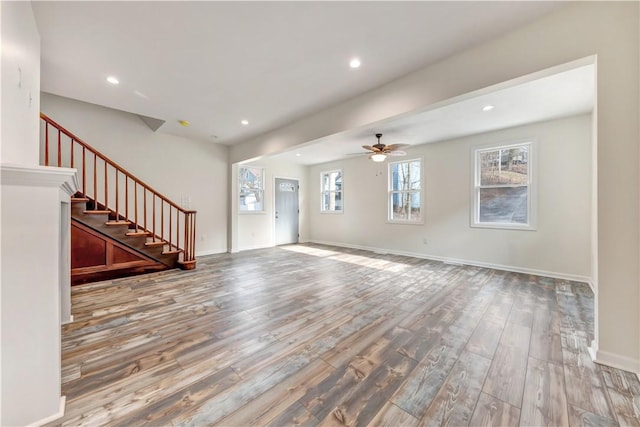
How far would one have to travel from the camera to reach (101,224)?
375 cm

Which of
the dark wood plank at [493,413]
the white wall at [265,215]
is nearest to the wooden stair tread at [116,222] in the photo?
the white wall at [265,215]

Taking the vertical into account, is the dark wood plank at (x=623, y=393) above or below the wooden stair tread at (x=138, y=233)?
below

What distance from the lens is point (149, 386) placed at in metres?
1.52

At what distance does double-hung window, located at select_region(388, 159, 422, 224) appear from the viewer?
560 centimetres

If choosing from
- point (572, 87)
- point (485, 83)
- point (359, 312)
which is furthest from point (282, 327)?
point (572, 87)

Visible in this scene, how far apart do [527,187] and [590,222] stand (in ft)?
3.08

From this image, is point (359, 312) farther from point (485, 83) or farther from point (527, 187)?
point (527, 187)

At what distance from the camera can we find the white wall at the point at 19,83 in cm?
147

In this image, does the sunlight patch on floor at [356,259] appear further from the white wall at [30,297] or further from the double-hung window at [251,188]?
the white wall at [30,297]

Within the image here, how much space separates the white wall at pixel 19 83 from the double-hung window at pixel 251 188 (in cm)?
424

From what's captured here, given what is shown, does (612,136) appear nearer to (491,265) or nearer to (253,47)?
(253,47)

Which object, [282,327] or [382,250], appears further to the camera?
[382,250]

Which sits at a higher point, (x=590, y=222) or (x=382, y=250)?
(x=590, y=222)

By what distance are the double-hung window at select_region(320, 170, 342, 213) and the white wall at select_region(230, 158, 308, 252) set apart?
66cm
